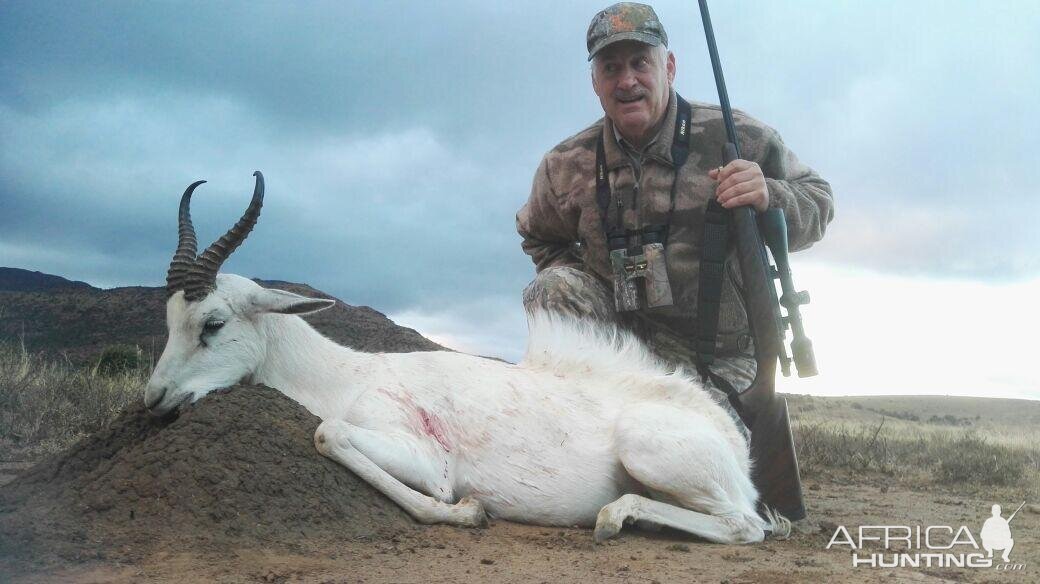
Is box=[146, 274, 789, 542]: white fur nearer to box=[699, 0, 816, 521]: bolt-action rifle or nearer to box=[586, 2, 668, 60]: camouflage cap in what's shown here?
box=[699, 0, 816, 521]: bolt-action rifle

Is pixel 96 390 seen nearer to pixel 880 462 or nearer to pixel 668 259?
pixel 668 259

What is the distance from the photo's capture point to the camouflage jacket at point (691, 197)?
7.39 m

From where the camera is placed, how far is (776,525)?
5723 millimetres

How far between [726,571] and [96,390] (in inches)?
290

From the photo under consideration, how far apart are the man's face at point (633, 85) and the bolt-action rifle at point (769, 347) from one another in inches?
31.2

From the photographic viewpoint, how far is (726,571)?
4492 millimetres

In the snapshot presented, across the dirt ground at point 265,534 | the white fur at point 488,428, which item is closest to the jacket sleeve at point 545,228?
the white fur at point 488,428

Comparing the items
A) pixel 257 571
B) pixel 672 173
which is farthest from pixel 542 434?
pixel 672 173

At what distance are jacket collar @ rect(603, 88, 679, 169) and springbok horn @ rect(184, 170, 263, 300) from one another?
10.9 feet

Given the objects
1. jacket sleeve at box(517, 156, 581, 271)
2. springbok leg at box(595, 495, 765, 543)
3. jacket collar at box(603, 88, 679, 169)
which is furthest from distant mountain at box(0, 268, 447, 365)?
springbok leg at box(595, 495, 765, 543)

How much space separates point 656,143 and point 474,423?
3.32m

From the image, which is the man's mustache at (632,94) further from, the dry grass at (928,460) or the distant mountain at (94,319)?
the distant mountain at (94,319)

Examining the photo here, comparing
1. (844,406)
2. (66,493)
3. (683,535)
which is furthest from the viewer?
(844,406)

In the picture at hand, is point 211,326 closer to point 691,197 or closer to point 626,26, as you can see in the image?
point 691,197
